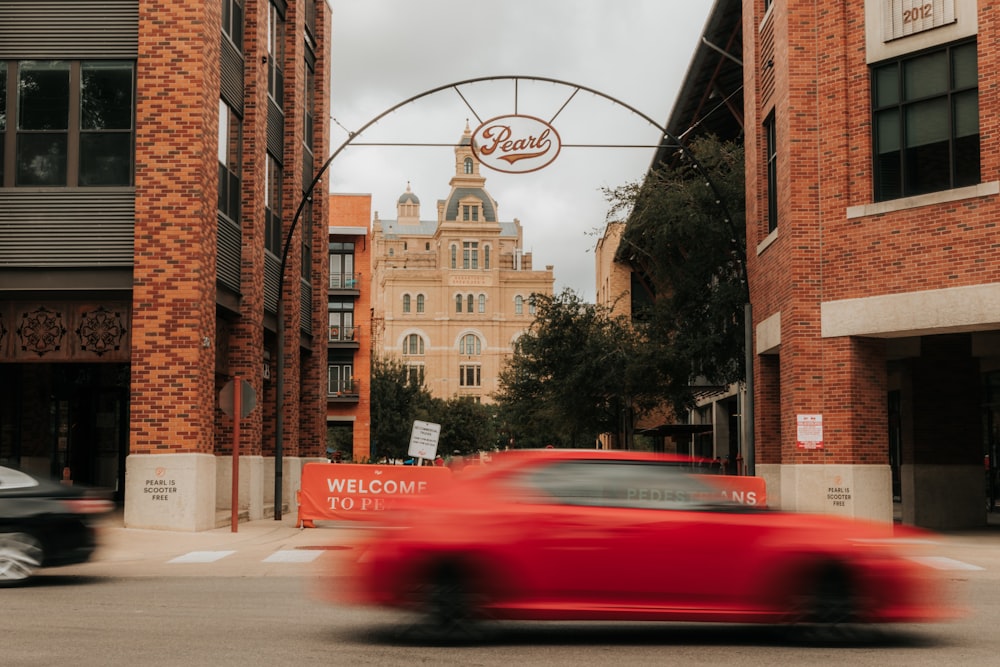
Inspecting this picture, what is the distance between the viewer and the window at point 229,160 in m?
24.5

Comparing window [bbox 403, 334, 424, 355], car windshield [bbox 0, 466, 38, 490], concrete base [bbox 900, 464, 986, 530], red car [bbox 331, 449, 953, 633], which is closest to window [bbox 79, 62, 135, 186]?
car windshield [bbox 0, 466, 38, 490]

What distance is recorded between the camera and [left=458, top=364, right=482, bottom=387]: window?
14625 cm

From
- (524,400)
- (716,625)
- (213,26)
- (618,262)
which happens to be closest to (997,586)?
(716,625)

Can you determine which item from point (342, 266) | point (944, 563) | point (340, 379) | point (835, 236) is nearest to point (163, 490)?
point (944, 563)

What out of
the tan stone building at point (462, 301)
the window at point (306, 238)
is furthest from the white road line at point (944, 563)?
the tan stone building at point (462, 301)

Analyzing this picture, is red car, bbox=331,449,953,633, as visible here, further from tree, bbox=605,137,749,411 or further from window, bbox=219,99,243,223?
tree, bbox=605,137,749,411

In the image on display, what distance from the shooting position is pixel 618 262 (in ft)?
205

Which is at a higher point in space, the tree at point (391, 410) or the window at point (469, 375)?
the window at point (469, 375)

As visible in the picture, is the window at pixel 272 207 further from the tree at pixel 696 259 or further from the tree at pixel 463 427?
the tree at pixel 463 427

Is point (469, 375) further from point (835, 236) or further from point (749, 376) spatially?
point (835, 236)

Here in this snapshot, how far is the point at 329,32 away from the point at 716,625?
29.8 meters

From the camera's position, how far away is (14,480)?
510 inches

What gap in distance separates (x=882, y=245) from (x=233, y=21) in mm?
13324

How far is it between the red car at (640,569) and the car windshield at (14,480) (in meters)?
5.45
